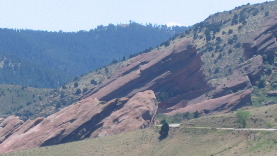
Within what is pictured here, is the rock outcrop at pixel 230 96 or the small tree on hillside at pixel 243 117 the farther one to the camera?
the rock outcrop at pixel 230 96

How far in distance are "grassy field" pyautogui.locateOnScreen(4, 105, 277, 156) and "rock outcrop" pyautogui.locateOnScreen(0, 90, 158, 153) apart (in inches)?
249

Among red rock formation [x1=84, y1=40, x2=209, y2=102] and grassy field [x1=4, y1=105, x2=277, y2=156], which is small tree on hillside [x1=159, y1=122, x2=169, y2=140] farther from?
red rock formation [x1=84, y1=40, x2=209, y2=102]

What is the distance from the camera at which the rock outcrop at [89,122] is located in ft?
435

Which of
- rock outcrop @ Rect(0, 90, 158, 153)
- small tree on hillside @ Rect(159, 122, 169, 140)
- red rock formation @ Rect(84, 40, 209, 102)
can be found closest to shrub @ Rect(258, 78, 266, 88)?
red rock formation @ Rect(84, 40, 209, 102)

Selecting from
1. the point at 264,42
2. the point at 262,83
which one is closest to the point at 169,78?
the point at 262,83

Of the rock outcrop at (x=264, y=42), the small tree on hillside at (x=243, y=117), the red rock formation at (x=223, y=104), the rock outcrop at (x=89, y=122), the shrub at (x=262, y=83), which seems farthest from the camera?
the rock outcrop at (x=264, y=42)

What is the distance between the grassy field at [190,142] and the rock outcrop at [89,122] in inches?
249

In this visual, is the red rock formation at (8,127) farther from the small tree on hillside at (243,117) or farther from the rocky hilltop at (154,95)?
the small tree on hillside at (243,117)

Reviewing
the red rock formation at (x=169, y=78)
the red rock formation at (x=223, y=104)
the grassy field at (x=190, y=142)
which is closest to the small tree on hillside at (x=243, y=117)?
the grassy field at (x=190, y=142)

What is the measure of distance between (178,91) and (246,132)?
57.0 metres

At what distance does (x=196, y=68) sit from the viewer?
164m

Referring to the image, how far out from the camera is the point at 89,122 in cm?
13588

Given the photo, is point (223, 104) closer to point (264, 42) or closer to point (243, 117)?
point (243, 117)

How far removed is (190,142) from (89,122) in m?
31.5
